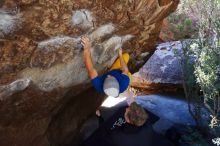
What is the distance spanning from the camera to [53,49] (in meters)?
3.88

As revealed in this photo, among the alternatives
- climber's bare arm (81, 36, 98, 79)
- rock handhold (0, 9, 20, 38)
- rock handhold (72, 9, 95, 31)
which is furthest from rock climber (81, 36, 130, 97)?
rock handhold (0, 9, 20, 38)

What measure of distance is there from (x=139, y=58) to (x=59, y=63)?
214 centimetres

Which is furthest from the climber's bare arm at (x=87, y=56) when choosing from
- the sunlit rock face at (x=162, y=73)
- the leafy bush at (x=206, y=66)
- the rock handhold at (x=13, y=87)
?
the sunlit rock face at (x=162, y=73)

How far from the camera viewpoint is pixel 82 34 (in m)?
4.07

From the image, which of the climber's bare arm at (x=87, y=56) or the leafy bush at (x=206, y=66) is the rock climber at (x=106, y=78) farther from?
the leafy bush at (x=206, y=66)

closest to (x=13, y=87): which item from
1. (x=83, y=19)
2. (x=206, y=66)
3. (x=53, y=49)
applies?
(x=53, y=49)

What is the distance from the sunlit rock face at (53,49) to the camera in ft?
11.6

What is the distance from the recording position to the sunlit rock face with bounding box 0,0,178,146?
353 cm

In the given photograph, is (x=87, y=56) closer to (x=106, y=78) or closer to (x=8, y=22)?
(x=106, y=78)

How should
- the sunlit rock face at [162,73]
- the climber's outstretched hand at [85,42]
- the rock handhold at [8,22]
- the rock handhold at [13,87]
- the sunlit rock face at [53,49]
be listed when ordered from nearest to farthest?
the rock handhold at [8,22] < the sunlit rock face at [53,49] < the rock handhold at [13,87] < the climber's outstretched hand at [85,42] < the sunlit rock face at [162,73]

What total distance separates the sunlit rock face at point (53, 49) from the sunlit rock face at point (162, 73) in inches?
71.0

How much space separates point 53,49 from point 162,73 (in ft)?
12.9

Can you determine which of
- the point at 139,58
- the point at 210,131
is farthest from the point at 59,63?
the point at 210,131

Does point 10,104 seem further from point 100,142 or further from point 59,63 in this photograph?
point 100,142
